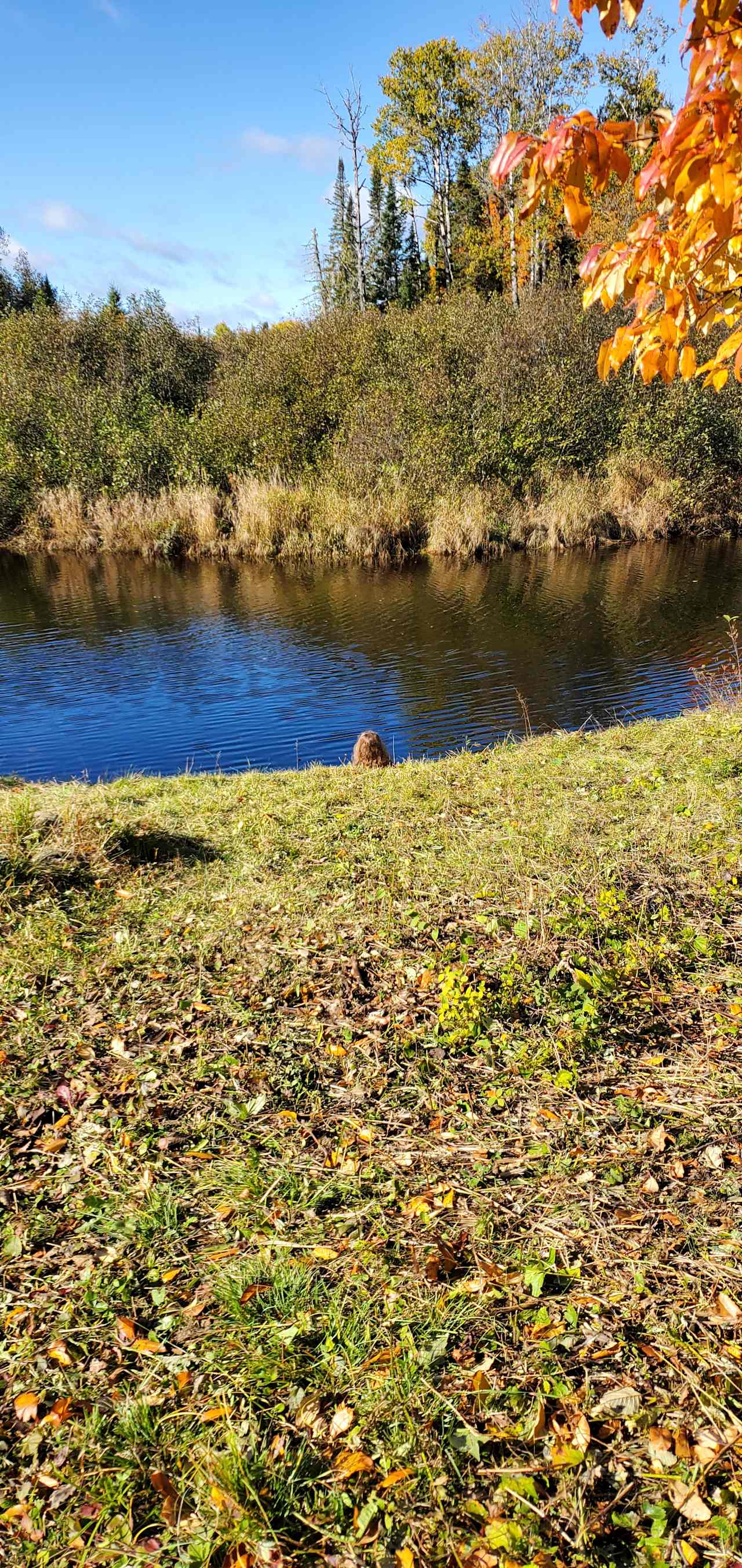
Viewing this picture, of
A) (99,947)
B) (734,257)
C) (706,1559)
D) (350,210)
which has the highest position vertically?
(350,210)

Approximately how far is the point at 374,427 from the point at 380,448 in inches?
37.2

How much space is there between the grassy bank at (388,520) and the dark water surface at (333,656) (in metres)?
1.66

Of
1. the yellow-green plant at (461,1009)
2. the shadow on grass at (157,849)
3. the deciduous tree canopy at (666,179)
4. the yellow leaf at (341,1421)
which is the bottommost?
the yellow leaf at (341,1421)

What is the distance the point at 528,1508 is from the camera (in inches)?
79.4

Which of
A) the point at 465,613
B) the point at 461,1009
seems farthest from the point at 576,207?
the point at 465,613

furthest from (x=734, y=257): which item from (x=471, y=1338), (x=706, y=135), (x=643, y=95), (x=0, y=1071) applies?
(x=643, y=95)

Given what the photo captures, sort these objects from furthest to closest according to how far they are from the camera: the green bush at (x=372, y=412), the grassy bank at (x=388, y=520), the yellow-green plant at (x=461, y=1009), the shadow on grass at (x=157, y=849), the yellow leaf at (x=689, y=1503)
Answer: the green bush at (x=372, y=412) → the grassy bank at (x=388, y=520) → the shadow on grass at (x=157, y=849) → the yellow-green plant at (x=461, y=1009) → the yellow leaf at (x=689, y=1503)

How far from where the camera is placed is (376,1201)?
2973 mm

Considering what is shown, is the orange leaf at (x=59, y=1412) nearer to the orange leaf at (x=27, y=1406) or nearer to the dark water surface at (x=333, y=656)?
the orange leaf at (x=27, y=1406)

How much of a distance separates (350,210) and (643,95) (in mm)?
13735

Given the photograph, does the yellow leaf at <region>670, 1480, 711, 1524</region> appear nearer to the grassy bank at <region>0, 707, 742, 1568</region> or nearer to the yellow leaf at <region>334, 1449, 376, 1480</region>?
the grassy bank at <region>0, 707, 742, 1568</region>

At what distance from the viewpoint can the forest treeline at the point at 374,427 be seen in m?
25.9

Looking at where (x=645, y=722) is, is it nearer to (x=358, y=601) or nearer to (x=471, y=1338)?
(x=471, y=1338)

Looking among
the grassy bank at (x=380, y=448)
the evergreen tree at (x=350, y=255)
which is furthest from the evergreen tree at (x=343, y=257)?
the grassy bank at (x=380, y=448)
